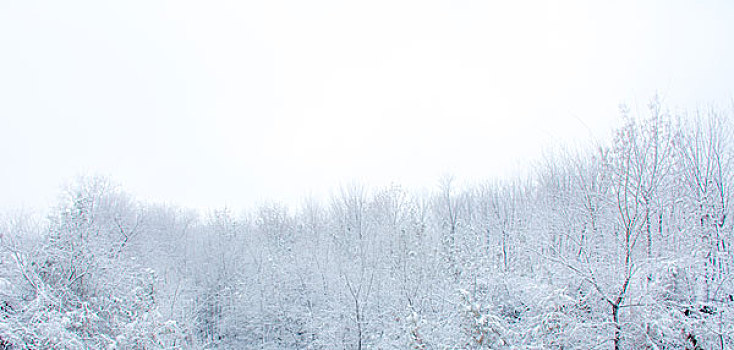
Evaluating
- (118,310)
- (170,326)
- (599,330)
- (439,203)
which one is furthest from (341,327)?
(439,203)

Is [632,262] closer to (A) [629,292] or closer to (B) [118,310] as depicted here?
(A) [629,292]

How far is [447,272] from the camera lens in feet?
52.0

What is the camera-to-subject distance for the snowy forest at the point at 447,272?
7.37 metres

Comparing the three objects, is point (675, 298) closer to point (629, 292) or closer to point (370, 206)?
point (629, 292)

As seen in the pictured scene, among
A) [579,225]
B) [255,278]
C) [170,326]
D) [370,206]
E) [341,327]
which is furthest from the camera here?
[255,278]

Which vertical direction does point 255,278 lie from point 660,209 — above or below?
below

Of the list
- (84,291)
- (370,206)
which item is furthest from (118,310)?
(370,206)

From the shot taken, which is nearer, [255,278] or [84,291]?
[84,291]

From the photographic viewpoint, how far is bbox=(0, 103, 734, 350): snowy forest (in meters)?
7.37

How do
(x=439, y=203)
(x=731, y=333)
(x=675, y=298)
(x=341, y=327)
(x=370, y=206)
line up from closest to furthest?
(x=731, y=333) → (x=675, y=298) → (x=341, y=327) → (x=370, y=206) → (x=439, y=203)

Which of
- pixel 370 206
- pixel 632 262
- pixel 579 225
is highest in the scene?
pixel 370 206

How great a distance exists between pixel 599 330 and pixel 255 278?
17.3 m

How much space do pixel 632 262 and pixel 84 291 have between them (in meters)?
14.4

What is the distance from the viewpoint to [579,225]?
34.8 feet
